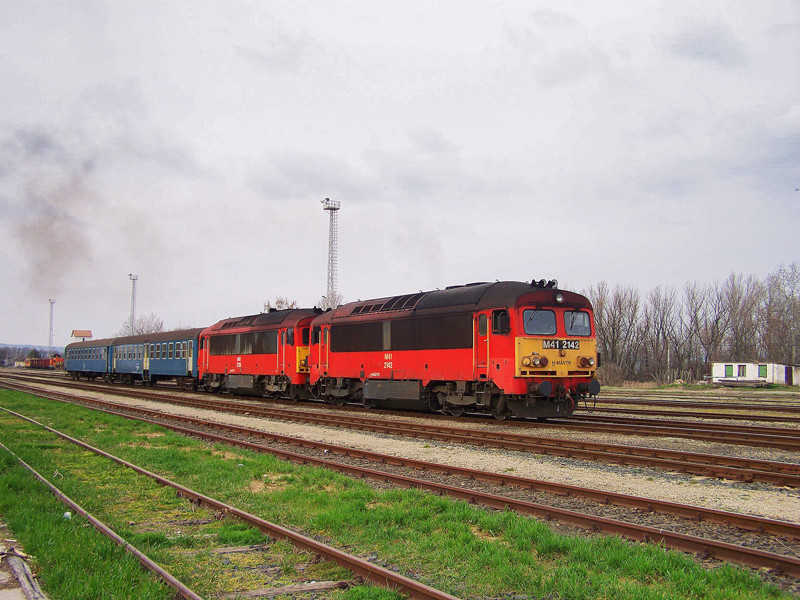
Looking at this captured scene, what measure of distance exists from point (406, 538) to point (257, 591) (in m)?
2.01

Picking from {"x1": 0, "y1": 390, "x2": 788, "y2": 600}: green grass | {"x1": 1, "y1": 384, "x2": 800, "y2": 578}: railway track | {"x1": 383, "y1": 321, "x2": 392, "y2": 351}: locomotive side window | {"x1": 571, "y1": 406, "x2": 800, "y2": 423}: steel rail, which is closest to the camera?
{"x1": 0, "y1": 390, "x2": 788, "y2": 600}: green grass

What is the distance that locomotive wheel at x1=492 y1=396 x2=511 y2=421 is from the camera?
18031 mm

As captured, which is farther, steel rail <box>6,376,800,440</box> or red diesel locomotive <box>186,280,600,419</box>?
red diesel locomotive <box>186,280,600,419</box>

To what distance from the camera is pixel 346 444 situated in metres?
15.0

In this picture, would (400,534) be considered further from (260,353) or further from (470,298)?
(260,353)

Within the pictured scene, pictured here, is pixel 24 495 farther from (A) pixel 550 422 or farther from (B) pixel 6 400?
(B) pixel 6 400

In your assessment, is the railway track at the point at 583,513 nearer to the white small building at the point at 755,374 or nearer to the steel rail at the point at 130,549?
the steel rail at the point at 130,549

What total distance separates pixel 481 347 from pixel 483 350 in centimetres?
13

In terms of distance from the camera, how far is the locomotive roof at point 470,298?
57.4 feet

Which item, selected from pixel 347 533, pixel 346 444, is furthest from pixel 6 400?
pixel 347 533

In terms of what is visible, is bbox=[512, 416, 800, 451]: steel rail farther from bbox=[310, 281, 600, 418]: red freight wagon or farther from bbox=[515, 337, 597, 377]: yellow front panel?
bbox=[515, 337, 597, 377]: yellow front panel

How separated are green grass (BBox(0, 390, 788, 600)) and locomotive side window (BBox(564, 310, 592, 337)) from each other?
9252mm

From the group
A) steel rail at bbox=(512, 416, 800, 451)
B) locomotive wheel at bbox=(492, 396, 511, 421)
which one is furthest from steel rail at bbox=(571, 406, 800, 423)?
locomotive wheel at bbox=(492, 396, 511, 421)

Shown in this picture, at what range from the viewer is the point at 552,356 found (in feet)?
56.6
